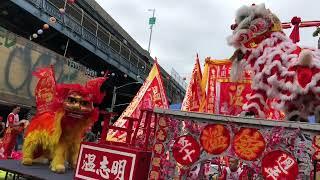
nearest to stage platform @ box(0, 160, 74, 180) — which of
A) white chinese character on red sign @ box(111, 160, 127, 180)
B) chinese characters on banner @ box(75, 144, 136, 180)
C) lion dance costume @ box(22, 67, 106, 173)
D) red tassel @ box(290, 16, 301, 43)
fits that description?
lion dance costume @ box(22, 67, 106, 173)

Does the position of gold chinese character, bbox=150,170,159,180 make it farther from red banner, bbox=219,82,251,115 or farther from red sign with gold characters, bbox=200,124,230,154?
red banner, bbox=219,82,251,115

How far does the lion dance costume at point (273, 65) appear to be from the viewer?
13.9ft

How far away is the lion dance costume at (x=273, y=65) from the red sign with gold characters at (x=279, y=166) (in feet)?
4.21

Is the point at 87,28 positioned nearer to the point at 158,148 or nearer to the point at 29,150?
the point at 29,150

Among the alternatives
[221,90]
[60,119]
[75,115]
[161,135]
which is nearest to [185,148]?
[161,135]

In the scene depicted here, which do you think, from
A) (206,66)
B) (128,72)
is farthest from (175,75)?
(206,66)

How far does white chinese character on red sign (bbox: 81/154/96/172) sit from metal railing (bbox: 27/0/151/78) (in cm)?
1298

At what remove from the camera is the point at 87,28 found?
20.5m

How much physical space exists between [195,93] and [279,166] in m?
5.86

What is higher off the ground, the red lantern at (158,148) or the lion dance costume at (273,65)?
the lion dance costume at (273,65)

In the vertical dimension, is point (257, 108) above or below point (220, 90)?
below

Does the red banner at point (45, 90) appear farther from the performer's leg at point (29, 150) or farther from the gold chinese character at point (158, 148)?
the gold chinese character at point (158, 148)

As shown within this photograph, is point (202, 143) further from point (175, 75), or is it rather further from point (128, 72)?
point (175, 75)

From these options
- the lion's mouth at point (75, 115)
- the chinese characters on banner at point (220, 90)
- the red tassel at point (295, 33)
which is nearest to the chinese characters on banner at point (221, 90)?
the chinese characters on banner at point (220, 90)
